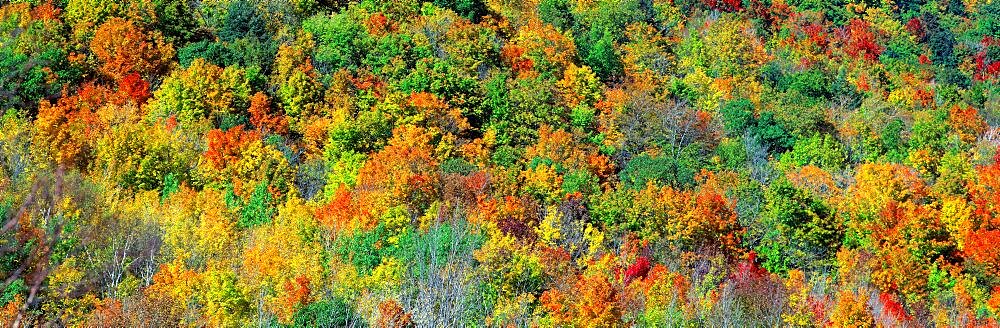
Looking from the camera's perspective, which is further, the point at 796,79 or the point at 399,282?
the point at 796,79

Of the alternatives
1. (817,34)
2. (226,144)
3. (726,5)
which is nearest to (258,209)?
(226,144)

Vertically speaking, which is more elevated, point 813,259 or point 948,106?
point 813,259

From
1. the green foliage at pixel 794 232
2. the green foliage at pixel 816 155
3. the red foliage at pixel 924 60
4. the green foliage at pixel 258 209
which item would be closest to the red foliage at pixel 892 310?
the green foliage at pixel 794 232

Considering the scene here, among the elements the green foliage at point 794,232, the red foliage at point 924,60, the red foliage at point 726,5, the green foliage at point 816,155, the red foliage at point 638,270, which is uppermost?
the red foliage at point 638,270

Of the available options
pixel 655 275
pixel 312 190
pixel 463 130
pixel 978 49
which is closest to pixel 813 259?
pixel 655 275

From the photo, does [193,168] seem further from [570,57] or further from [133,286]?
[570,57]

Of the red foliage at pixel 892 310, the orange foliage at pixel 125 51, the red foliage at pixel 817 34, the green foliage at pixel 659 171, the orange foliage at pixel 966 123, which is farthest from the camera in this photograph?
the red foliage at pixel 817 34

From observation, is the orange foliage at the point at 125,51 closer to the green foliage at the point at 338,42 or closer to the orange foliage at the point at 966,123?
the green foliage at the point at 338,42

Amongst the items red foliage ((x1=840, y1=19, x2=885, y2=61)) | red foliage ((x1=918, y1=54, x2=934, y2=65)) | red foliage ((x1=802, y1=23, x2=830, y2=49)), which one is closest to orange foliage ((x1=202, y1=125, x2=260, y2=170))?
red foliage ((x1=802, y1=23, x2=830, y2=49))

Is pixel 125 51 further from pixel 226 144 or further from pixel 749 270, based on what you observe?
pixel 749 270
